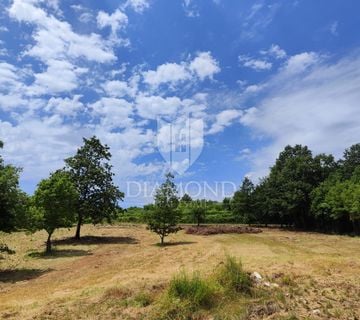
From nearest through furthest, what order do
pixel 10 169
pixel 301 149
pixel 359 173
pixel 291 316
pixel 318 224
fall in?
pixel 291 316, pixel 10 169, pixel 359 173, pixel 318 224, pixel 301 149

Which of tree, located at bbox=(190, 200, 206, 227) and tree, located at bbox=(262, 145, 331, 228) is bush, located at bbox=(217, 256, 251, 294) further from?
tree, located at bbox=(190, 200, 206, 227)

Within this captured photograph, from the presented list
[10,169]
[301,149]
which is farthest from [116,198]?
[301,149]

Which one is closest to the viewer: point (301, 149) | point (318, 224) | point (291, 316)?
point (291, 316)

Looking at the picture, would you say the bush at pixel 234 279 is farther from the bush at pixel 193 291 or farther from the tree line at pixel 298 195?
the tree line at pixel 298 195

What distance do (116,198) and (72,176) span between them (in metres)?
4.72

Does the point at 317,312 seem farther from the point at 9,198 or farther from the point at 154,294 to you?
the point at 9,198

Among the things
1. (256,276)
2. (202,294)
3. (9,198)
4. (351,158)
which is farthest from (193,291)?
(351,158)

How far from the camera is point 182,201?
179ft

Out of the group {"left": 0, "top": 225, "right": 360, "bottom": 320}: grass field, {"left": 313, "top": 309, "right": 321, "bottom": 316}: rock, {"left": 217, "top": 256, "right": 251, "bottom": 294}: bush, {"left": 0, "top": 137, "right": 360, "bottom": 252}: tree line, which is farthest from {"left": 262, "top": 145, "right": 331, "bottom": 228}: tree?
{"left": 313, "top": 309, "right": 321, "bottom": 316}: rock

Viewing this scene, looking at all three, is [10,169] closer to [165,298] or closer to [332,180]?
[165,298]

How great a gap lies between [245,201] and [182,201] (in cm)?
1320

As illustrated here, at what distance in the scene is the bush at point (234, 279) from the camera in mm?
12102

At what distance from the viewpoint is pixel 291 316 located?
10430 mm

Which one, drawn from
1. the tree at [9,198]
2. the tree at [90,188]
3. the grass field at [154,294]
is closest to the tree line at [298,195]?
the tree at [90,188]
